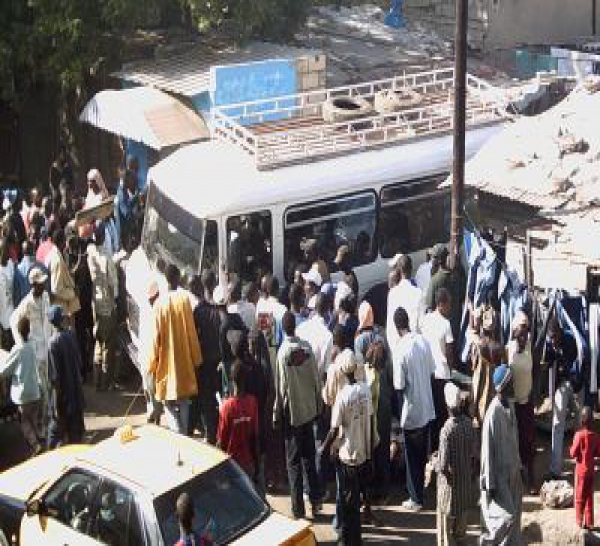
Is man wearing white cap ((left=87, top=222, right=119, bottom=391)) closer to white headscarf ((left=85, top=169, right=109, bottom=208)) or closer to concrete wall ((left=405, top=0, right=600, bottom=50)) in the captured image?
white headscarf ((left=85, top=169, right=109, bottom=208))

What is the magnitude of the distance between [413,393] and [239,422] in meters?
1.59

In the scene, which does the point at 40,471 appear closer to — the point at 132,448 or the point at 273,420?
the point at 132,448

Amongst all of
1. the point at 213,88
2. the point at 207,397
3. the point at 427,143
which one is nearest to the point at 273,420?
the point at 207,397

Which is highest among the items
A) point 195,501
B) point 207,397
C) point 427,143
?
point 427,143

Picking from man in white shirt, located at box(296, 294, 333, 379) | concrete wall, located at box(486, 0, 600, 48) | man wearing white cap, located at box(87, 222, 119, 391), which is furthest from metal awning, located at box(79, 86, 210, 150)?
concrete wall, located at box(486, 0, 600, 48)

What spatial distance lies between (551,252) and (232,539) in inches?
174

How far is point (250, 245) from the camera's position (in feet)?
39.9

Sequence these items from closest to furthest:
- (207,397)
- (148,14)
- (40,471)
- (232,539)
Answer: (232,539) → (40,471) → (207,397) → (148,14)

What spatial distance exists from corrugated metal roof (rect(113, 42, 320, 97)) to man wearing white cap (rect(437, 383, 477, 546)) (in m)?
8.08

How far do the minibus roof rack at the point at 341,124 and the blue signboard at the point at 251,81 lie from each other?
1.49ft

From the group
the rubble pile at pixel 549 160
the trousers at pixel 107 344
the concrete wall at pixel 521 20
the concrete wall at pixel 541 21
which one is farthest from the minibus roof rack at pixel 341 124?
the concrete wall at pixel 541 21

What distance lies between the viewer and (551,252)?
11.2m

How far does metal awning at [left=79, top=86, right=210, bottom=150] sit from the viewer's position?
15.8 meters

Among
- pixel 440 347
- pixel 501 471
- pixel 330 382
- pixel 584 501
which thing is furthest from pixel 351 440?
pixel 584 501
